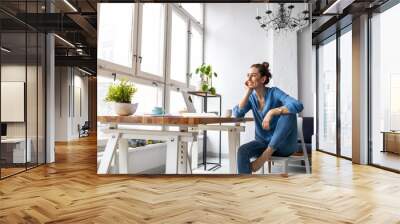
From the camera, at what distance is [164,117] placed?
12.1 ft

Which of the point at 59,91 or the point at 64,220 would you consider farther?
the point at 59,91

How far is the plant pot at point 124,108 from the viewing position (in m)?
3.80

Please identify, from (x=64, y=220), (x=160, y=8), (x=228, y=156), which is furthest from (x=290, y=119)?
(x=64, y=220)

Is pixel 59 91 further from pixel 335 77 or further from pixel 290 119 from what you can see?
pixel 290 119

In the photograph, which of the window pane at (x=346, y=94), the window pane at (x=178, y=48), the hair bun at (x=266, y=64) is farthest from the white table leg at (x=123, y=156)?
the window pane at (x=346, y=94)

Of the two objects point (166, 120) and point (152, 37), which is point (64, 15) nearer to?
point (152, 37)

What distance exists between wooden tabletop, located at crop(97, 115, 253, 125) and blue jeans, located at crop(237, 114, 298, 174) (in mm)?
294

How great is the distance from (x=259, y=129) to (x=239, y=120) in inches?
9.2

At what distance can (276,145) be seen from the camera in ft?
12.5

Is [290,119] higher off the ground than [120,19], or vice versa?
[120,19]

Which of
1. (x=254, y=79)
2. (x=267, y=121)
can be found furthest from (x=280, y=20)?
(x=267, y=121)

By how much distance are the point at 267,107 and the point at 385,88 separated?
7.42 feet

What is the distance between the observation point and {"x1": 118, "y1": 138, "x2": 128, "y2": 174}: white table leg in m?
3.84

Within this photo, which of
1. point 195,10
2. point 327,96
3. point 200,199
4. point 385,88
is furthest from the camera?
point 327,96
